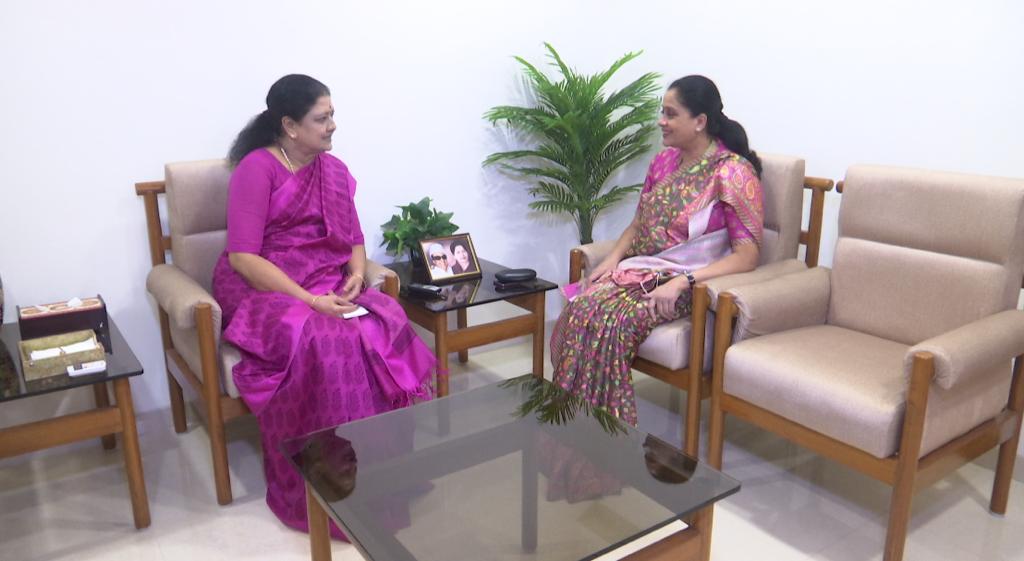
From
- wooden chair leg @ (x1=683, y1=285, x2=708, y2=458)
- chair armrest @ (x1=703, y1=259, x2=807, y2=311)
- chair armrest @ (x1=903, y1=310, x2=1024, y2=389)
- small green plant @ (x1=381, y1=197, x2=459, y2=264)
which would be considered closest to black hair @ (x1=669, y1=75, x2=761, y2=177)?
chair armrest @ (x1=703, y1=259, x2=807, y2=311)

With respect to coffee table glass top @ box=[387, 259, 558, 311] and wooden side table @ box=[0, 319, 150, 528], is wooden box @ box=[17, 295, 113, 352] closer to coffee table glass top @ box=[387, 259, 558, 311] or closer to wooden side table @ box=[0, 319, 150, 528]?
wooden side table @ box=[0, 319, 150, 528]

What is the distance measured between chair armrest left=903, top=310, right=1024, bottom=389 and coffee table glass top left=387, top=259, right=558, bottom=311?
129 centimetres

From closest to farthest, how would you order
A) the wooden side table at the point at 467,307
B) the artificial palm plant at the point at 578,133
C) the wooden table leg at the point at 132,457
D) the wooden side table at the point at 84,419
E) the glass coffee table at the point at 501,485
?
the glass coffee table at the point at 501,485
the wooden side table at the point at 84,419
the wooden table leg at the point at 132,457
the wooden side table at the point at 467,307
the artificial palm plant at the point at 578,133

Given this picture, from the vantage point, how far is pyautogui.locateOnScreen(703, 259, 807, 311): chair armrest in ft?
7.61

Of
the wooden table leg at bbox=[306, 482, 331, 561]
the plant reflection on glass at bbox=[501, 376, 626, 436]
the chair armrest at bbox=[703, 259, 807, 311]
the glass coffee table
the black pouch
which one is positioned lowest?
the wooden table leg at bbox=[306, 482, 331, 561]

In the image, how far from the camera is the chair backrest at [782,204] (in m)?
2.59

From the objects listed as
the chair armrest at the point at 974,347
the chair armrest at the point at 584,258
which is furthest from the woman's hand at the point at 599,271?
the chair armrest at the point at 974,347

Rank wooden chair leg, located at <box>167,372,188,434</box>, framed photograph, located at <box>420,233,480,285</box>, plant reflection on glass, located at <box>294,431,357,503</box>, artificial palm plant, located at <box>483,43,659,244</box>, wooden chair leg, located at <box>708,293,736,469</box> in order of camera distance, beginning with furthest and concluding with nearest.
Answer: artificial palm plant, located at <box>483,43,659,244</box> < framed photograph, located at <box>420,233,480,285</box> < wooden chair leg, located at <box>167,372,188,434</box> < wooden chair leg, located at <box>708,293,736,469</box> < plant reflection on glass, located at <box>294,431,357,503</box>

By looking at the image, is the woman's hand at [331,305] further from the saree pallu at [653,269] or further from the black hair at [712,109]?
the black hair at [712,109]

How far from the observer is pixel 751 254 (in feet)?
8.24

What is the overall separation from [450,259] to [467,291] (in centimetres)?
19

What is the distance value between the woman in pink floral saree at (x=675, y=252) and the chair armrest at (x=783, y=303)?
178 millimetres

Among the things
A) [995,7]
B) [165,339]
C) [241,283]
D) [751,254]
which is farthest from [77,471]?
[995,7]

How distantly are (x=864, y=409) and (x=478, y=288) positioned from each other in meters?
1.36
